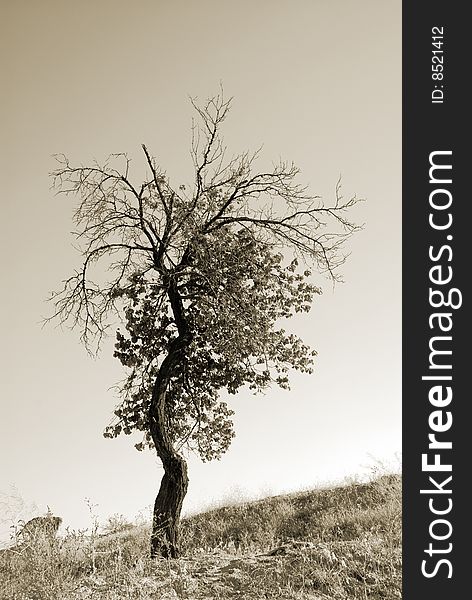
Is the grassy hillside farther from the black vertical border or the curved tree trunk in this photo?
the black vertical border

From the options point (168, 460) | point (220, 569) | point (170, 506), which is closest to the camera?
point (220, 569)

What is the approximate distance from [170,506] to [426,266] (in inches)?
111

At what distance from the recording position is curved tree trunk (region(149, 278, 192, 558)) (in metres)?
6.15

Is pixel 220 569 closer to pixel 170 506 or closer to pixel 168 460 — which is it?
pixel 170 506

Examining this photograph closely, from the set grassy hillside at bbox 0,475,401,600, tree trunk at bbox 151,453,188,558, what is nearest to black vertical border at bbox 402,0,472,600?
grassy hillside at bbox 0,475,401,600

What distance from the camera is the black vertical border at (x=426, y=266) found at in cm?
491

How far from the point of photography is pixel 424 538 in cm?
493

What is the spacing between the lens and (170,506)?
629 cm

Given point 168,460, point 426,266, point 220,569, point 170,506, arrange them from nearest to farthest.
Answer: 1. point 426,266
2. point 220,569
3. point 170,506
4. point 168,460

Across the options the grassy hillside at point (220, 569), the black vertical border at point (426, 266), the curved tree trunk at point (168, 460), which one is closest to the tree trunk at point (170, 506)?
the curved tree trunk at point (168, 460)

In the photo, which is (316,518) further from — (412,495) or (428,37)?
(428,37)

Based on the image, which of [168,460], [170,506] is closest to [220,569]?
[170,506]

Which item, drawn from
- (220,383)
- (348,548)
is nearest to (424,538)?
(348,548)

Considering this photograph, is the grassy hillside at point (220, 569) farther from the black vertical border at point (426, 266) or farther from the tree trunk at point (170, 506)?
the black vertical border at point (426, 266)
